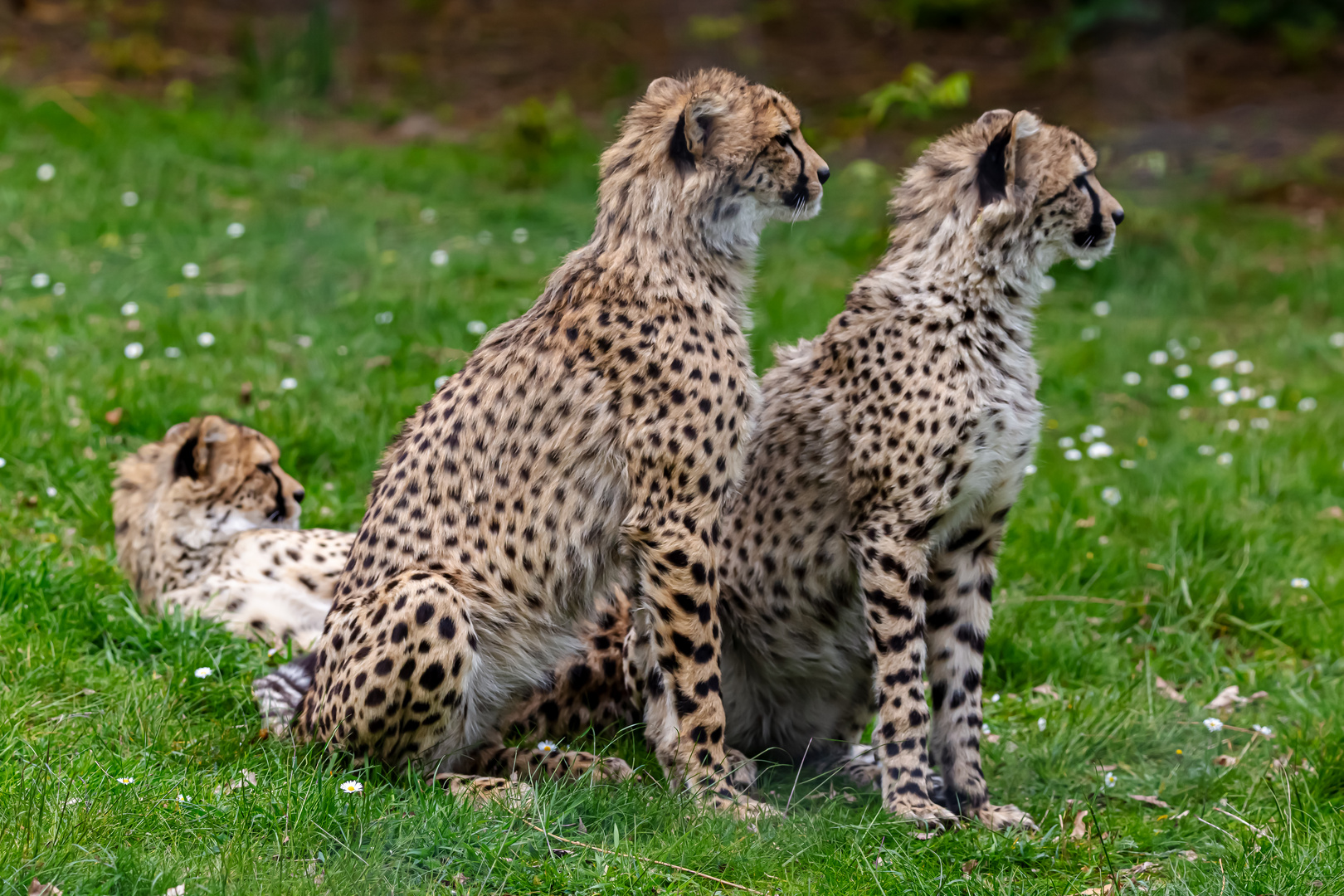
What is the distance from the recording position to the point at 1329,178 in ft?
34.1

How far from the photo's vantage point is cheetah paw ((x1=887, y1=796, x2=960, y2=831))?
3.29m

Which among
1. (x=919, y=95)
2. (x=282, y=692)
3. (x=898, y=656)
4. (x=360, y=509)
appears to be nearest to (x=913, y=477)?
(x=898, y=656)

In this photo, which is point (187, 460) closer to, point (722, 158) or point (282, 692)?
point (282, 692)

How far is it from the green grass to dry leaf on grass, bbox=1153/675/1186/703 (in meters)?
0.04

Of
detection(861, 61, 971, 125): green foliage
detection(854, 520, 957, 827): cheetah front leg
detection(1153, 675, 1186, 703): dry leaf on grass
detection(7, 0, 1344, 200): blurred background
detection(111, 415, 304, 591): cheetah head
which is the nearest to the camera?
detection(854, 520, 957, 827): cheetah front leg

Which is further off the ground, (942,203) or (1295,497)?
(942,203)

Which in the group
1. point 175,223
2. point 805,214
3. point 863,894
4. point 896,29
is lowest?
point 863,894

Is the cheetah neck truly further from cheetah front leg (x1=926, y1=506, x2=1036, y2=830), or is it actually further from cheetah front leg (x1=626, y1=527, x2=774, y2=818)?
cheetah front leg (x1=926, y1=506, x2=1036, y2=830)

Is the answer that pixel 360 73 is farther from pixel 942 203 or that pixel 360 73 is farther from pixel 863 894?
pixel 863 894

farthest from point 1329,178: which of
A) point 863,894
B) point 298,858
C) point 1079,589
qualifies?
point 298,858

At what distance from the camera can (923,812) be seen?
3.32 metres

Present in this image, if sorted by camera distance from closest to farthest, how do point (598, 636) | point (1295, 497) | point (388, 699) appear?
point (388, 699)
point (598, 636)
point (1295, 497)

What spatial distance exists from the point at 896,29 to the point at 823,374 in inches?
380

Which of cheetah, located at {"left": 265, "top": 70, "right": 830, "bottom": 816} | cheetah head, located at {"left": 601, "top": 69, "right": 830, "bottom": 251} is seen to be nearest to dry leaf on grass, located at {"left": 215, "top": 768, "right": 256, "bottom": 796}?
cheetah, located at {"left": 265, "top": 70, "right": 830, "bottom": 816}
